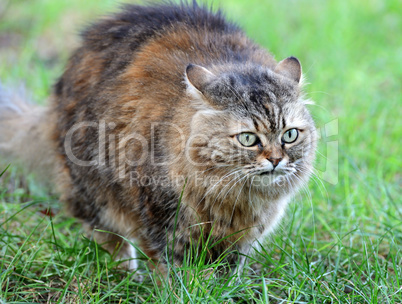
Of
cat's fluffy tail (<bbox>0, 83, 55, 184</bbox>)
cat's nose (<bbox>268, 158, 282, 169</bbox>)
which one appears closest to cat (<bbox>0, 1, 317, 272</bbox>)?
cat's nose (<bbox>268, 158, 282, 169</bbox>)

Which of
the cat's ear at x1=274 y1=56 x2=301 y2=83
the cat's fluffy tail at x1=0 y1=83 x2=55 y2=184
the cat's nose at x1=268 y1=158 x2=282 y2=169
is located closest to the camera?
the cat's nose at x1=268 y1=158 x2=282 y2=169

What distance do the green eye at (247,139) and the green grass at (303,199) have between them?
2.03 feet

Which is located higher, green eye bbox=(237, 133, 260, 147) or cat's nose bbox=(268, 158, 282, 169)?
green eye bbox=(237, 133, 260, 147)

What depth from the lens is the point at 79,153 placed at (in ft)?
10.3

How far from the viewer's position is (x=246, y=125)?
2379mm

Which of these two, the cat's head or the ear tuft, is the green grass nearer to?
the cat's head

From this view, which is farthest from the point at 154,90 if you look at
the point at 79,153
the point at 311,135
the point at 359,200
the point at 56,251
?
the point at 359,200

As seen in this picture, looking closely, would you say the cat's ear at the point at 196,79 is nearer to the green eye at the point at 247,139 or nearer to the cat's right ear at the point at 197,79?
the cat's right ear at the point at 197,79

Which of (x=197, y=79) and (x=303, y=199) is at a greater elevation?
(x=197, y=79)

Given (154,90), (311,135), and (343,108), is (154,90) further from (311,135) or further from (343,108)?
(343,108)
